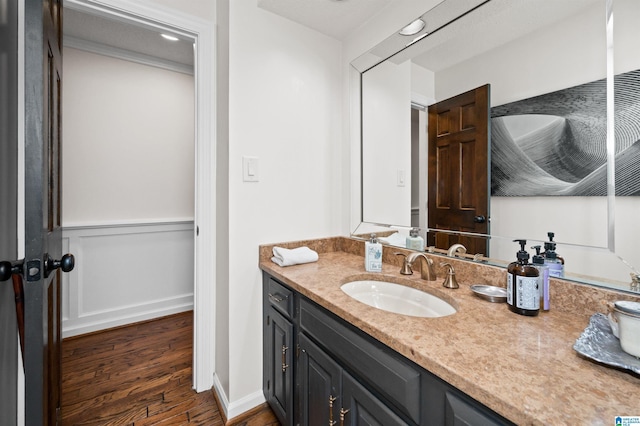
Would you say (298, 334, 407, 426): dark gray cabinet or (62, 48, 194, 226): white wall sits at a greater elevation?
(62, 48, 194, 226): white wall

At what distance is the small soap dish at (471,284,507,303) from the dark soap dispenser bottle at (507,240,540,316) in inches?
3.4

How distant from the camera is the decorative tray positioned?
1.88 ft

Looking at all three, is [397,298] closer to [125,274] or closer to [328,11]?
[328,11]

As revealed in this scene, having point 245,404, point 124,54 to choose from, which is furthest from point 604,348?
point 124,54

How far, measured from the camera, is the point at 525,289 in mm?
850

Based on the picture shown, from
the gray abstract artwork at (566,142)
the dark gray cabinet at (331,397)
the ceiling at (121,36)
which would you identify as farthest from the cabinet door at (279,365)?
the ceiling at (121,36)

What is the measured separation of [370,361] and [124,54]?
3.16 metres

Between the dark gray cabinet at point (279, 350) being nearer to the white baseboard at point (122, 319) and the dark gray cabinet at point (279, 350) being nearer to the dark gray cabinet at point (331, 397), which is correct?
the dark gray cabinet at point (331, 397)

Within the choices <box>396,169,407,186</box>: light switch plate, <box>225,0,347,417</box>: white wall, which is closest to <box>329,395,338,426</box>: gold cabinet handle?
<box>225,0,347,417</box>: white wall

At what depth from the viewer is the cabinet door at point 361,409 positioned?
2.52 ft

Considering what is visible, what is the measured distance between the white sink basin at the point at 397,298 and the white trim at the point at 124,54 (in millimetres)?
2771

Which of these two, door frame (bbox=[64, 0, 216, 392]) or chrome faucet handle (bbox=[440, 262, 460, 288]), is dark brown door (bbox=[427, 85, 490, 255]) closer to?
chrome faucet handle (bbox=[440, 262, 460, 288])

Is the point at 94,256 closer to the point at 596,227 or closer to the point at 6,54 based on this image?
the point at 6,54

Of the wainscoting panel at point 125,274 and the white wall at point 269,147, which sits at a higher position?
the white wall at point 269,147
